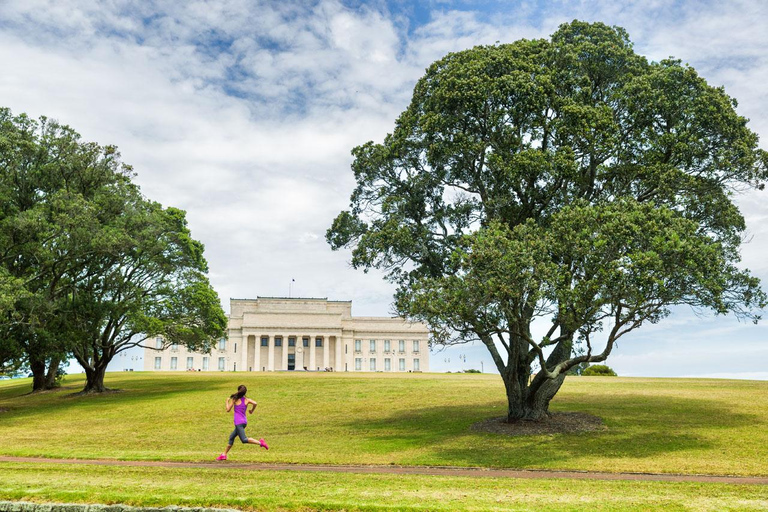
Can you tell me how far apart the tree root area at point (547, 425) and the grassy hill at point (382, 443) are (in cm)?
58

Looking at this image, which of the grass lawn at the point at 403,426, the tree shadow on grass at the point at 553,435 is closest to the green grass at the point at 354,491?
the grass lawn at the point at 403,426

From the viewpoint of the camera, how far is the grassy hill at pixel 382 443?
41.5 ft

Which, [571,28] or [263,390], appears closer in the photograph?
[571,28]

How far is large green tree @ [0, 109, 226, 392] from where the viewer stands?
1361 inches

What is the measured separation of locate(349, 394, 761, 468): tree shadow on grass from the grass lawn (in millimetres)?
47

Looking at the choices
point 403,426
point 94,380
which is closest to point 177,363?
point 94,380

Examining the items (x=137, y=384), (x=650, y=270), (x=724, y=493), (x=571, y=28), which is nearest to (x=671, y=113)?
(x=571, y=28)

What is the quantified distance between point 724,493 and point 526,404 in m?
12.7

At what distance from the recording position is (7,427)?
31.0 meters

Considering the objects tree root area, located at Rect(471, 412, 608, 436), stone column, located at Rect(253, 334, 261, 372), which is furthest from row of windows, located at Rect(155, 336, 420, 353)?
tree root area, located at Rect(471, 412, 608, 436)

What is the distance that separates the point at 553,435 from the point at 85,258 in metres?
29.2

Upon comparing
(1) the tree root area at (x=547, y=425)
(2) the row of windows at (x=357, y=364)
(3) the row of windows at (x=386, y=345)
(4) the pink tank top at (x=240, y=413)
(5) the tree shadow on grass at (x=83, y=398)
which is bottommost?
(1) the tree root area at (x=547, y=425)

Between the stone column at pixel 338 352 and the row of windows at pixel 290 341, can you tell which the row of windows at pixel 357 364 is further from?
the row of windows at pixel 290 341

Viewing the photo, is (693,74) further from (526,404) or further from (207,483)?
(207,483)
